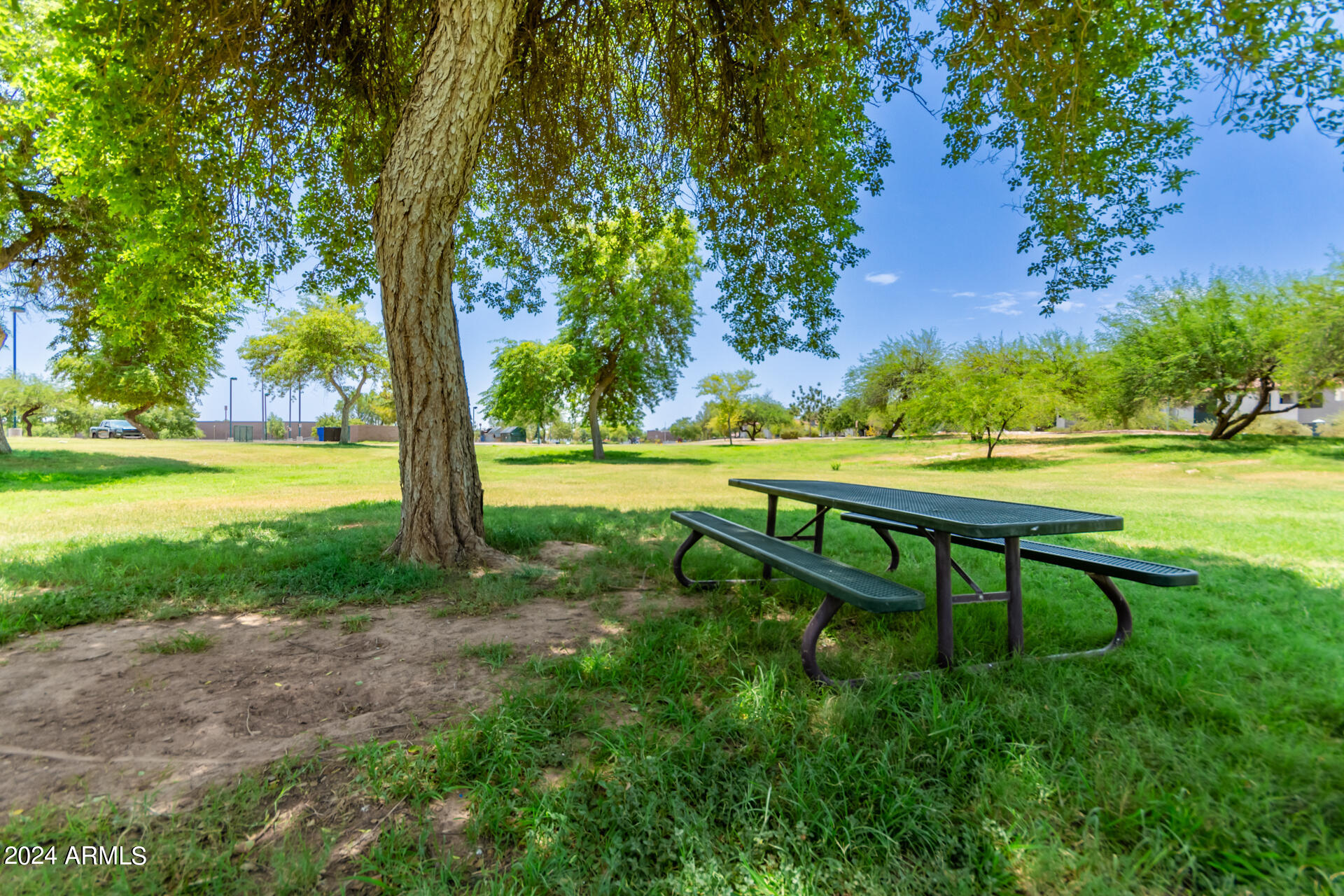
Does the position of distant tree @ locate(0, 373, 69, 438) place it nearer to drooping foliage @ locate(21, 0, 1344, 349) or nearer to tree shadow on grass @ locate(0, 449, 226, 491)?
tree shadow on grass @ locate(0, 449, 226, 491)

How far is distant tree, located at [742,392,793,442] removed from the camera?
5612 centimetres

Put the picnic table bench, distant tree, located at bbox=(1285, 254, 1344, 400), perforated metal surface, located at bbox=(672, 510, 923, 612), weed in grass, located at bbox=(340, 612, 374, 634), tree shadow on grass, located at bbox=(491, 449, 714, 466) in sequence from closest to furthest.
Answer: perforated metal surface, located at bbox=(672, 510, 923, 612)
the picnic table bench
weed in grass, located at bbox=(340, 612, 374, 634)
distant tree, located at bbox=(1285, 254, 1344, 400)
tree shadow on grass, located at bbox=(491, 449, 714, 466)

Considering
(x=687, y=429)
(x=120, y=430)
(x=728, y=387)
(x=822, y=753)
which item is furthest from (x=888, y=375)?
(x=120, y=430)

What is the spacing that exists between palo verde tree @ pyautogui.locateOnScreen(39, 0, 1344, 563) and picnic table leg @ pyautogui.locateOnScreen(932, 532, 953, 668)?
12.8ft

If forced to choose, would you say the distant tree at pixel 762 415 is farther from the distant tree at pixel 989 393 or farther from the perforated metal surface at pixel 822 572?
the perforated metal surface at pixel 822 572

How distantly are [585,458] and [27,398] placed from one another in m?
56.7

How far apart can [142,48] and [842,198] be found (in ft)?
→ 24.9

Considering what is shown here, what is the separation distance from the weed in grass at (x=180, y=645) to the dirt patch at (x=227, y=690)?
44mm

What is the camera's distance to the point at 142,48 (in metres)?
5.39

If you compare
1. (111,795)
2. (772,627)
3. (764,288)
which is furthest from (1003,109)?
(111,795)

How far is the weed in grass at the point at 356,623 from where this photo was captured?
3.49m

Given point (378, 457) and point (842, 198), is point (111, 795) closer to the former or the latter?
point (842, 198)

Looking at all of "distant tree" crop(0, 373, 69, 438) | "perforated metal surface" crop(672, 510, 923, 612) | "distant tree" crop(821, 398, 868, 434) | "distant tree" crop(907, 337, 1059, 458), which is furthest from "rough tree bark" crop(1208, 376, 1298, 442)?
"distant tree" crop(0, 373, 69, 438)

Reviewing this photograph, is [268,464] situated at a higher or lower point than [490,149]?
lower
